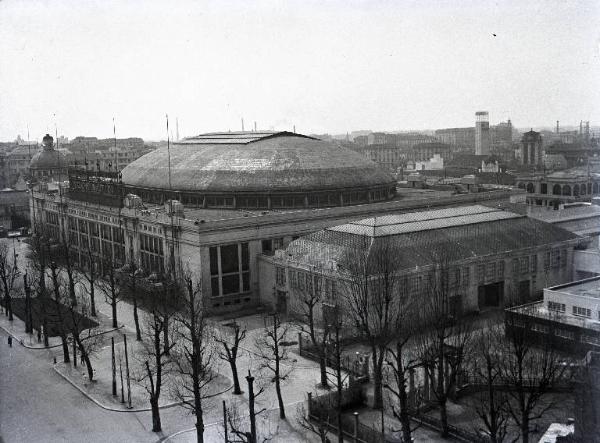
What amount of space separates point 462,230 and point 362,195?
753 inches

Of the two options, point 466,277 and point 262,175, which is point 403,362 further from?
point 262,175

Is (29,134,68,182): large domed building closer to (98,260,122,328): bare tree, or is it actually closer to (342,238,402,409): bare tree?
(98,260,122,328): bare tree

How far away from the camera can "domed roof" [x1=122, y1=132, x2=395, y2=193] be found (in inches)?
3034

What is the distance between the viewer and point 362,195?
262ft

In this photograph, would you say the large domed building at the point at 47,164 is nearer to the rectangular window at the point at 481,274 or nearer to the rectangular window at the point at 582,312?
the rectangular window at the point at 481,274

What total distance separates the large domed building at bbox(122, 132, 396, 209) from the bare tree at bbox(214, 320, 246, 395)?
21.9m

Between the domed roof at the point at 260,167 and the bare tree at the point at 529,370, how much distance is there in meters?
34.0

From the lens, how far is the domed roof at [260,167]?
7706 centimetres

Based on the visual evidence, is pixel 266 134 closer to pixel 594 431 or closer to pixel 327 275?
pixel 327 275

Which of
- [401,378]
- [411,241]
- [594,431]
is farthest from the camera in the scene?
[411,241]

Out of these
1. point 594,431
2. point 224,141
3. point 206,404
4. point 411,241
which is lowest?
point 206,404

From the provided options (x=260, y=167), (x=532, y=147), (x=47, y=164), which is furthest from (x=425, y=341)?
(x=532, y=147)

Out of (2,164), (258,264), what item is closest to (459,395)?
(258,264)

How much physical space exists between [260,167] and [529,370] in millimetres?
43364
